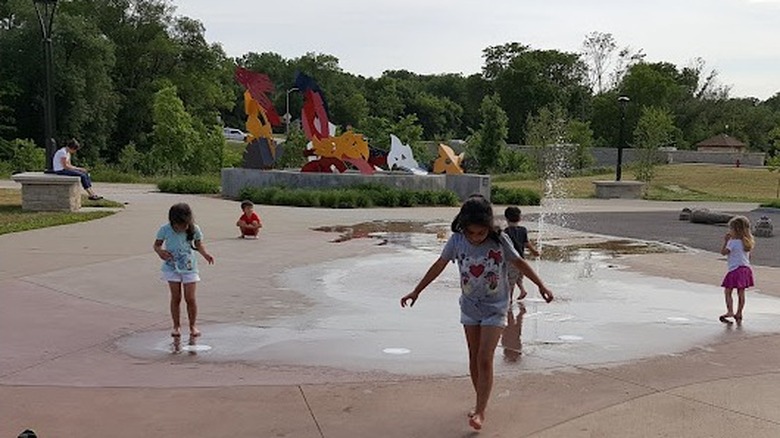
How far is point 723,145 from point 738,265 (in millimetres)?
70055

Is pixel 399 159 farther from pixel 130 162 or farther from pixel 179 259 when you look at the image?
pixel 179 259

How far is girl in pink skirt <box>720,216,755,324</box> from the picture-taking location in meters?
8.67

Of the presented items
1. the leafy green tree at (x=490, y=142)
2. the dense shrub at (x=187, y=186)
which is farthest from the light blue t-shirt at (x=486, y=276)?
the leafy green tree at (x=490, y=142)

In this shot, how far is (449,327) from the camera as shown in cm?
808

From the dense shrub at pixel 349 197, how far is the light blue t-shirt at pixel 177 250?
16.9 m

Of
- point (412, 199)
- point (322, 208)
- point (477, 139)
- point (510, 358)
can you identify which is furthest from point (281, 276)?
point (477, 139)

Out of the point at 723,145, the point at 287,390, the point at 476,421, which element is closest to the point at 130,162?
the point at 287,390

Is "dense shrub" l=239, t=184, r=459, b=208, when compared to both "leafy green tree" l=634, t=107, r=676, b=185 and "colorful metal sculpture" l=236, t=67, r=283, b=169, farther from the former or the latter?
"leafy green tree" l=634, t=107, r=676, b=185

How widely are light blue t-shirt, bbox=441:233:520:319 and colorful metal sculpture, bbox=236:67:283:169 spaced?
Answer: 76.1 feet

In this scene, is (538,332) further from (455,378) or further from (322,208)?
(322,208)

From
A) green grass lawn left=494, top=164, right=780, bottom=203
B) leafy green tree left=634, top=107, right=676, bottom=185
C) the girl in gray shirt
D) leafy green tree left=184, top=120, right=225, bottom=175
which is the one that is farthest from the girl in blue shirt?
leafy green tree left=184, top=120, right=225, bottom=175

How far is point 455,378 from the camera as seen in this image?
244 inches

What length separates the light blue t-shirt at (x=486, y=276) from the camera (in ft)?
17.1

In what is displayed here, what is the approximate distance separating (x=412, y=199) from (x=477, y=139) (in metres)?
30.4
